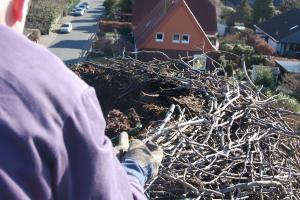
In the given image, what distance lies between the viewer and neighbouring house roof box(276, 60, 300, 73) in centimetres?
1960

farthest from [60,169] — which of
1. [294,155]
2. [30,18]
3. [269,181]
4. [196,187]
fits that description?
[30,18]

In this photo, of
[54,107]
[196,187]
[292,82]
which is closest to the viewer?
[54,107]

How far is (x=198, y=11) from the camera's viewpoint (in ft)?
75.2

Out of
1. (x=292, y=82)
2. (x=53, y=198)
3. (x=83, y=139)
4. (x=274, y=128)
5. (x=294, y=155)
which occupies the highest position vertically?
(x=83, y=139)

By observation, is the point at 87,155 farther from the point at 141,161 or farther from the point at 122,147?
the point at 122,147

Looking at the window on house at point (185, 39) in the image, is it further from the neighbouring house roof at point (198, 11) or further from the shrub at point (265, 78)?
the neighbouring house roof at point (198, 11)

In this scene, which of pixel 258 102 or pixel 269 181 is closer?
pixel 269 181

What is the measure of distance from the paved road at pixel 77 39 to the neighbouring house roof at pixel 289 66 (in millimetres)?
7668

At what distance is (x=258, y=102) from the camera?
364 centimetres

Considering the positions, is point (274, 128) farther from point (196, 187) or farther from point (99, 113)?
point (99, 113)

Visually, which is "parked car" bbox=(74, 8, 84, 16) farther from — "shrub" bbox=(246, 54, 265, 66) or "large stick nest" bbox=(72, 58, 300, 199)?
"large stick nest" bbox=(72, 58, 300, 199)

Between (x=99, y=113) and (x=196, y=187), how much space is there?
5.71 ft

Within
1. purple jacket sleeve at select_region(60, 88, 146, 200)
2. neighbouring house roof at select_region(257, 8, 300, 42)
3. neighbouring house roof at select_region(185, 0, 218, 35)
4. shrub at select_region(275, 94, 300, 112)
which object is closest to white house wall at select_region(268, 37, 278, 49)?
neighbouring house roof at select_region(257, 8, 300, 42)

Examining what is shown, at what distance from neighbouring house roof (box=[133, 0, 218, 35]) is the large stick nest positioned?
1750 centimetres
